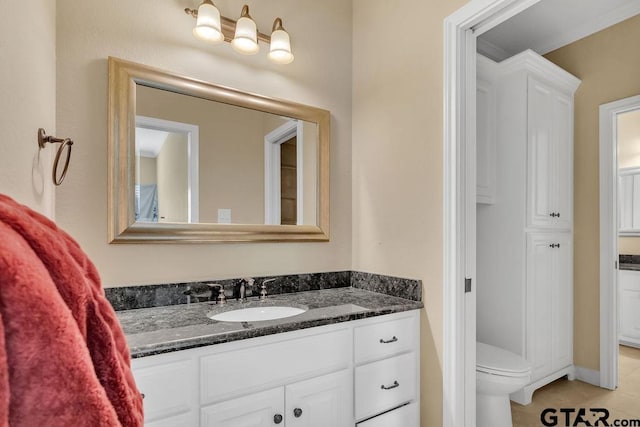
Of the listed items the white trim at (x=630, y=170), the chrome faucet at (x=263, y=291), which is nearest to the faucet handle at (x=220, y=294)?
the chrome faucet at (x=263, y=291)

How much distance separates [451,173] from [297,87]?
38.4 inches

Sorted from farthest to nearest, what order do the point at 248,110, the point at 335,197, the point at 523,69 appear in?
1. the point at 523,69
2. the point at 335,197
3. the point at 248,110

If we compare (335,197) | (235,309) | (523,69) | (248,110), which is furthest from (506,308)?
(248,110)

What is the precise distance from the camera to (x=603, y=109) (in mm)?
2566

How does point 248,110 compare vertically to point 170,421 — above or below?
above

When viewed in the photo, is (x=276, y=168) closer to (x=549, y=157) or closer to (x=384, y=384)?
(x=384, y=384)

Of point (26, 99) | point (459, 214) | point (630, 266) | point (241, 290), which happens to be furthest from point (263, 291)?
point (630, 266)

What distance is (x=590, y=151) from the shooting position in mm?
2633

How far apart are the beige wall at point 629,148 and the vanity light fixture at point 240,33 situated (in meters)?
3.82

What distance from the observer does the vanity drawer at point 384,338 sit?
1471 millimetres

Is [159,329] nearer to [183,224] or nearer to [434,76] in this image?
[183,224]

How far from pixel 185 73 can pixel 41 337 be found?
154 centimetres

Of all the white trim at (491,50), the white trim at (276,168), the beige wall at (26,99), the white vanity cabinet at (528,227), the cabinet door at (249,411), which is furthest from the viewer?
the white trim at (491,50)

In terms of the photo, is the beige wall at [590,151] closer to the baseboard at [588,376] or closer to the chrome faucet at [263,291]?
the baseboard at [588,376]
